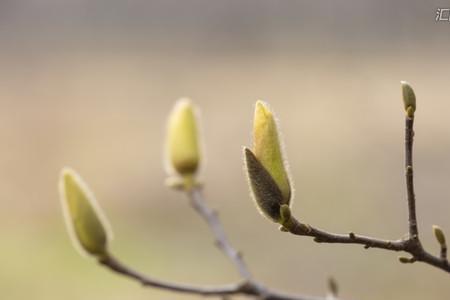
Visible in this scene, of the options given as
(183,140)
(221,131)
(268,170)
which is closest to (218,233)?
(183,140)

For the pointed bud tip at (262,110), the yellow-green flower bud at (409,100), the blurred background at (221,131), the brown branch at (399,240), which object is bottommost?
the blurred background at (221,131)

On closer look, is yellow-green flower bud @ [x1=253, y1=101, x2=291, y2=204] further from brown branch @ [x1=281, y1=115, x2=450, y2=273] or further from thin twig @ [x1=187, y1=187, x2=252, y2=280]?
thin twig @ [x1=187, y1=187, x2=252, y2=280]

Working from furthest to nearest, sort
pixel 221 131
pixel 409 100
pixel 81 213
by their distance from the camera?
pixel 221 131 < pixel 81 213 < pixel 409 100

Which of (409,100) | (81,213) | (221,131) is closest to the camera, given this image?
(409,100)

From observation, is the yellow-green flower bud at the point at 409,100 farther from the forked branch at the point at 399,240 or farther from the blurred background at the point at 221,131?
the blurred background at the point at 221,131

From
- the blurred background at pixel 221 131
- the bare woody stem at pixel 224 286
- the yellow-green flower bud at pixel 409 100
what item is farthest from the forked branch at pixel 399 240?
the blurred background at pixel 221 131

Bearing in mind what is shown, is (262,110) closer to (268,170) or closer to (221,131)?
(268,170)
